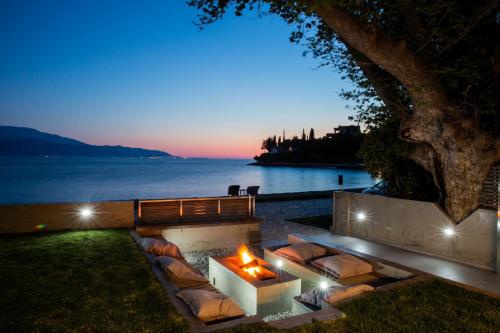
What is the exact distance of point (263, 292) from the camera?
15.8ft

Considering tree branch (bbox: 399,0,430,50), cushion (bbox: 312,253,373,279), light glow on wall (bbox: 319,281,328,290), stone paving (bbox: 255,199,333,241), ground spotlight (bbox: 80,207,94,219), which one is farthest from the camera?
stone paving (bbox: 255,199,333,241)

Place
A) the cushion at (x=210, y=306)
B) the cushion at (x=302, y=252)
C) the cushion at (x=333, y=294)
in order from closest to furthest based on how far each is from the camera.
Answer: the cushion at (x=210, y=306) < the cushion at (x=333, y=294) < the cushion at (x=302, y=252)

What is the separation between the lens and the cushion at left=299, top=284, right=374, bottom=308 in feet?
13.6

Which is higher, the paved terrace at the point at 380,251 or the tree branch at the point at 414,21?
the tree branch at the point at 414,21

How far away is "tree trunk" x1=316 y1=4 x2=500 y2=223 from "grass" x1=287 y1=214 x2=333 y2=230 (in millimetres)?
3638

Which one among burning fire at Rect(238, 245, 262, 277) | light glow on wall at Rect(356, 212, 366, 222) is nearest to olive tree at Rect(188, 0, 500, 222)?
light glow on wall at Rect(356, 212, 366, 222)

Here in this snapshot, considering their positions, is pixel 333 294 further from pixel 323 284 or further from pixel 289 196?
pixel 289 196

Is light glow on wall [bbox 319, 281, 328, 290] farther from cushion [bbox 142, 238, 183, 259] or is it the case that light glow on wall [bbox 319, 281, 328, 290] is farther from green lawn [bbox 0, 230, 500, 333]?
cushion [bbox 142, 238, 183, 259]

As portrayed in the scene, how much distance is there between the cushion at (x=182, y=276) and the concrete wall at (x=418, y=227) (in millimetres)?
4411

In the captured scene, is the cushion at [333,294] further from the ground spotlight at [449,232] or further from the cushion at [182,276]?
the ground spotlight at [449,232]

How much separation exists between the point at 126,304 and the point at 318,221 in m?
7.41

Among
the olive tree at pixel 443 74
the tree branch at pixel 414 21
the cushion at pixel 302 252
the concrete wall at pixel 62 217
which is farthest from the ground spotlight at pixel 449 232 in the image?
the concrete wall at pixel 62 217

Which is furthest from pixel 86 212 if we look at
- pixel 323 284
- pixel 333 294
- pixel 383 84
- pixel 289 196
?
pixel 289 196

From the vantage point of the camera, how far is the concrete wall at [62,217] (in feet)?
24.2
